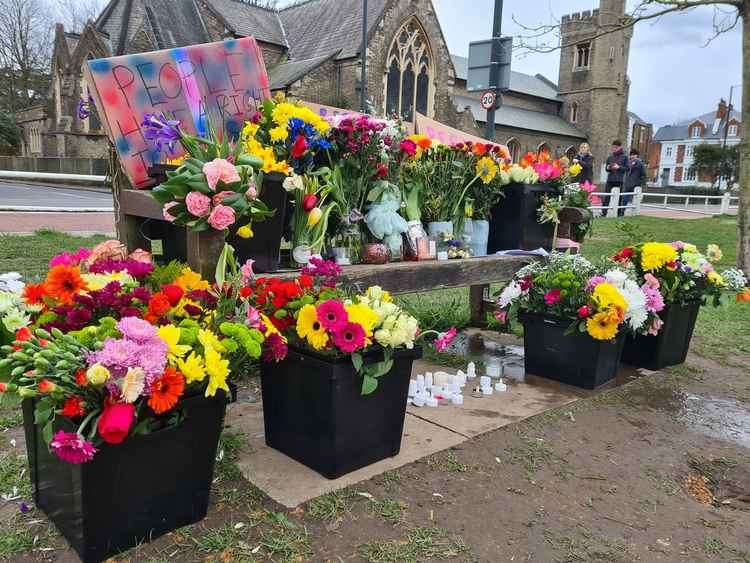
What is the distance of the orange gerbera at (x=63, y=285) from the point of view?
6.72 ft

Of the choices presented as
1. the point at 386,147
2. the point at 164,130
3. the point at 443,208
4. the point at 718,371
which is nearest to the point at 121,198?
the point at 164,130

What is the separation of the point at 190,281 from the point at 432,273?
163 centimetres

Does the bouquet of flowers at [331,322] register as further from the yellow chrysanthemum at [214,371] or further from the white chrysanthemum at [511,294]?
the white chrysanthemum at [511,294]

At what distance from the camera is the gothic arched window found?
28.1 m

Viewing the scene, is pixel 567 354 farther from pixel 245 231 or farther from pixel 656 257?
pixel 245 231

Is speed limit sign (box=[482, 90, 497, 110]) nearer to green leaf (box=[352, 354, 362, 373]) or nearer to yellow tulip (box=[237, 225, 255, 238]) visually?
yellow tulip (box=[237, 225, 255, 238])

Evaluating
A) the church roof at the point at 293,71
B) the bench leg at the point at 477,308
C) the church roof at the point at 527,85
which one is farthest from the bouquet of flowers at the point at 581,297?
the church roof at the point at 527,85

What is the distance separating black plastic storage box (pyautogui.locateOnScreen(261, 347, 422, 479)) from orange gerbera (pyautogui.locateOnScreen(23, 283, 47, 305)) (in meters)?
0.89

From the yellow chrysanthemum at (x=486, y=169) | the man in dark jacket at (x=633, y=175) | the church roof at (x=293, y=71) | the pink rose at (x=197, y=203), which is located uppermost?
the church roof at (x=293, y=71)

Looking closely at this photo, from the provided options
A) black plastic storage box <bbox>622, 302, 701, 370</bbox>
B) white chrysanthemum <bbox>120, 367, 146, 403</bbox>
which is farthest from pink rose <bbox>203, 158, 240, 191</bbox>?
black plastic storage box <bbox>622, 302, 701, 370</bbox>

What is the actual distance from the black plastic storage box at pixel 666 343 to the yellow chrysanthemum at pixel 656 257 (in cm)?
29

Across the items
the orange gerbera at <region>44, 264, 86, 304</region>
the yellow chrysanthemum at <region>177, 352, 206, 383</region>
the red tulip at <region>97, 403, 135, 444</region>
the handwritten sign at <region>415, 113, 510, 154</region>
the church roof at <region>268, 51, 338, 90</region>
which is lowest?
the red tulip at <region>97, 403, 135, 444</region>

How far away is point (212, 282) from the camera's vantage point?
8.13 ft

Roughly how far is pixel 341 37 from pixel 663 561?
28374mm
